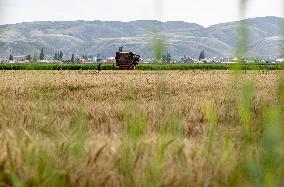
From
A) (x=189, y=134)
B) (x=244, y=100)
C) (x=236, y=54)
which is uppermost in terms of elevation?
(x=236, y=54)

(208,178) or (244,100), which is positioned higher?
(244,100)

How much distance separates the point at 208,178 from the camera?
2.73 metres

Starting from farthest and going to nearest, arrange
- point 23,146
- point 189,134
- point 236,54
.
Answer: point 189,134, point 23,146, point 236,54

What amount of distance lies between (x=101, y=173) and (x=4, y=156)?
0.55 metres

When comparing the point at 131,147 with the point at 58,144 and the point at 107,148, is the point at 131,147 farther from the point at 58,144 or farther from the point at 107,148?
the point at 58,144

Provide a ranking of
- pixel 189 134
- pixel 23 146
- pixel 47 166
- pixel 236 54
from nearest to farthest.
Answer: pixel 236 54 → pixel 47 166 → pixel 23 146 → pixel 189 134

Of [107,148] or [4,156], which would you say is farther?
[107,148]

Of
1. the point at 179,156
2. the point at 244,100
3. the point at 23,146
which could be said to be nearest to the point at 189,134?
the point at 179,156

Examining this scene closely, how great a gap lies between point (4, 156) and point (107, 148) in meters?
0.58

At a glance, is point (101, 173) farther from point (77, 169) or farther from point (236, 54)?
point (236, 54)

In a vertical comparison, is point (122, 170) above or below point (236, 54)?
below

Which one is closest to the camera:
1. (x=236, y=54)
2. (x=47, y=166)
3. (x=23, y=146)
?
(x=236, y=54)

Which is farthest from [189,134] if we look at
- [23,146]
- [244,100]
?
[244,100]

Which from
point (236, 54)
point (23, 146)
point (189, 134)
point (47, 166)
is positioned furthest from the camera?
point (189, 134)
